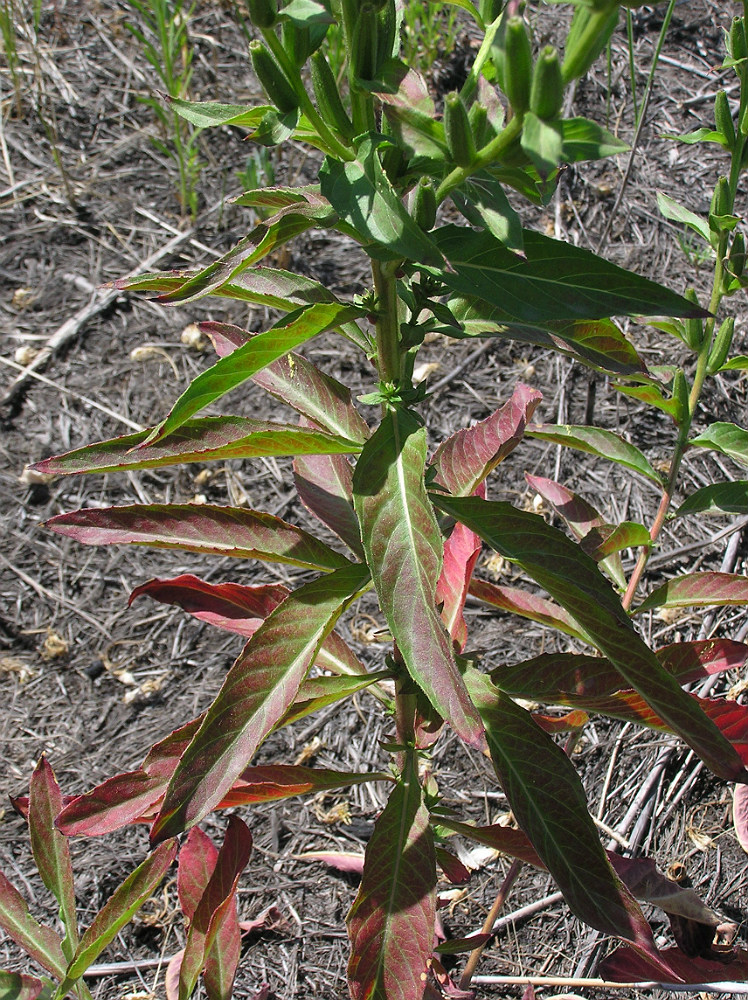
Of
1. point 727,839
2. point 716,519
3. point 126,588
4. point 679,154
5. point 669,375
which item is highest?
point 679,154

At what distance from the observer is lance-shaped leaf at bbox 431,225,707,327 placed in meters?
0.89

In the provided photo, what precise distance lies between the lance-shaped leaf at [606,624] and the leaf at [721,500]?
1.81ft

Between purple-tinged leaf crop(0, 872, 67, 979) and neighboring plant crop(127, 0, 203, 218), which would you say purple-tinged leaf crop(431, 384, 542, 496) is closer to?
purple-tinged leaf crop(0, 872, 67, 979)

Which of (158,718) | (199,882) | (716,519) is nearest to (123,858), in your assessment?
(158,718)

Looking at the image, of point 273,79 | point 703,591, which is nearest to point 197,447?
point 273,79

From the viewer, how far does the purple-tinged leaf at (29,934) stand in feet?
4.74

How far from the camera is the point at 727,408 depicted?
249cm

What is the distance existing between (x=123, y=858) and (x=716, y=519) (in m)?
1.74

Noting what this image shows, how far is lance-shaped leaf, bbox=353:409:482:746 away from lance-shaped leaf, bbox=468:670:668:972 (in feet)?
0.90

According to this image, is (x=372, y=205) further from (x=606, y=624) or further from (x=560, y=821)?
(x=560, y=821)

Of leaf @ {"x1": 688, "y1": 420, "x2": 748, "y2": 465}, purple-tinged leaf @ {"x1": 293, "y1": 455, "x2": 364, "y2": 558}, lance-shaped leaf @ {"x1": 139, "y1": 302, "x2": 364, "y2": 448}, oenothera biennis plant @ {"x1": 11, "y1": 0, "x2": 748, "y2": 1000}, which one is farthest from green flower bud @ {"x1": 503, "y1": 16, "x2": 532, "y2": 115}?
leaf @ {"x1": 688, "y1": 420, "x2": 748, "y2": 465}

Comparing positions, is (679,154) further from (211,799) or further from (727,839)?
(211,799)

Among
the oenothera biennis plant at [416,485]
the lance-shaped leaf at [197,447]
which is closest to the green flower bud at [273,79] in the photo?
the oenothera biennis plant at [416,485]

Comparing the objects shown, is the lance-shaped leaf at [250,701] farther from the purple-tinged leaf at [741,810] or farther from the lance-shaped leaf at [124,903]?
the purple-tinged leaf at [741,810]
